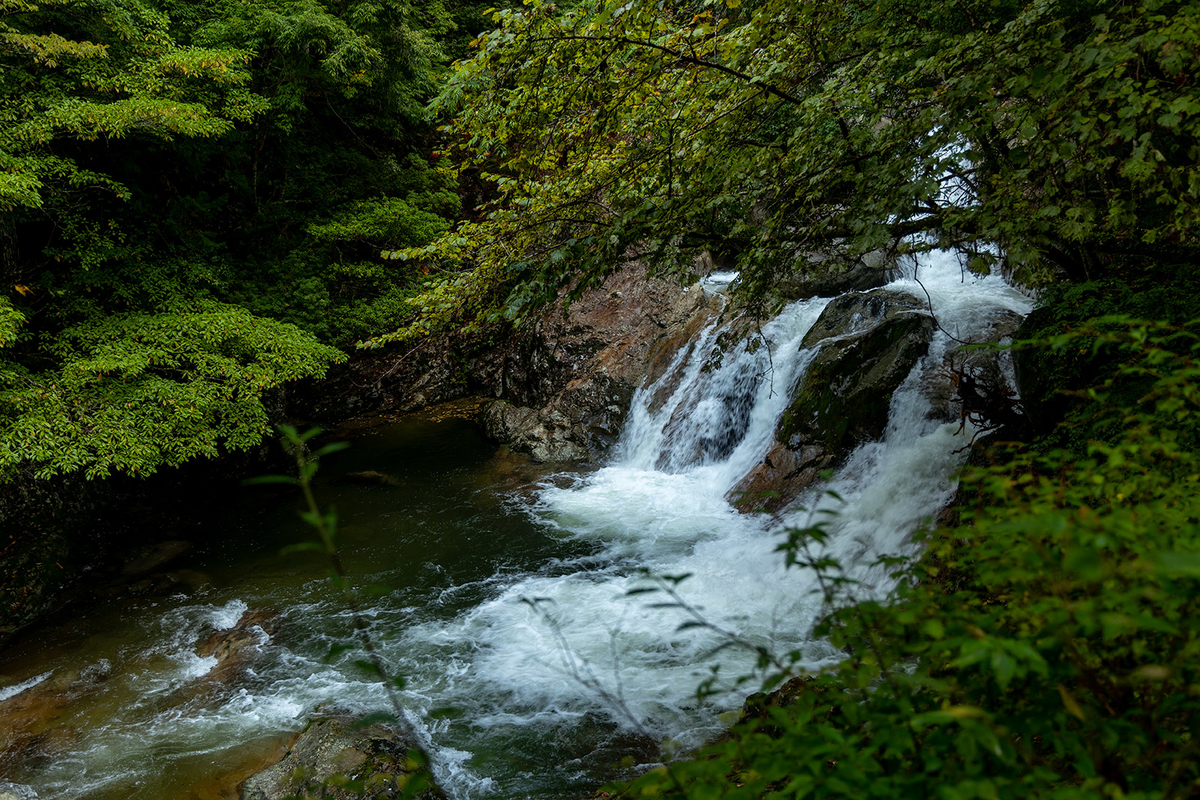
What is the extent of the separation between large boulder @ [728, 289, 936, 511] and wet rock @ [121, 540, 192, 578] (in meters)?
7.58

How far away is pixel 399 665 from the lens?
5.55 metres

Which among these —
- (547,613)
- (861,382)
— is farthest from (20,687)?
(861,382)

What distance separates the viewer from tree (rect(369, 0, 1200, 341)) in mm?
3023

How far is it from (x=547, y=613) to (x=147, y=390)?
685 centimetres

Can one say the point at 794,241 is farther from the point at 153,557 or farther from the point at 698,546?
the point at 153,557

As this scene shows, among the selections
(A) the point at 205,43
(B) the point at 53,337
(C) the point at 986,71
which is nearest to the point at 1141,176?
(C) the point at 986,71

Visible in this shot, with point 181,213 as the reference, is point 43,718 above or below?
below

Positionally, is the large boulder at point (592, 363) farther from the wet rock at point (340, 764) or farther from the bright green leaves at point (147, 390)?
the wet rock at point (340, 764)

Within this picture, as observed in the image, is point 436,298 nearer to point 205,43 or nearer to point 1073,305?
point 1073,305

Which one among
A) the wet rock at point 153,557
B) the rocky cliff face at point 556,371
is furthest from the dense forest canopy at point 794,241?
the rocky cliff face at point 556,371

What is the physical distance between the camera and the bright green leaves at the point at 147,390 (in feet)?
21.0

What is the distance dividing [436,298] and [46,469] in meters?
5.17

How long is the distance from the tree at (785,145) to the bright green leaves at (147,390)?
13.8 ft

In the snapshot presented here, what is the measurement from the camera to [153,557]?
7.98m
